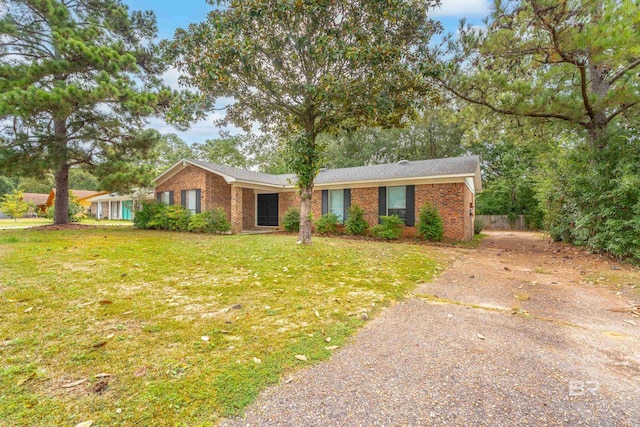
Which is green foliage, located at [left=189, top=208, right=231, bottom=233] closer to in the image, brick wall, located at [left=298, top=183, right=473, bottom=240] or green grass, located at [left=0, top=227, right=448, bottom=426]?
green grass, located at [left=0, top=227, right=448, bottom=426]

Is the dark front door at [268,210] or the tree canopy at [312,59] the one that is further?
the dark front door at [268,210]

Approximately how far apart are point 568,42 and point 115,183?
15.1m

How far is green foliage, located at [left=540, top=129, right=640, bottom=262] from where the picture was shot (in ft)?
22.5

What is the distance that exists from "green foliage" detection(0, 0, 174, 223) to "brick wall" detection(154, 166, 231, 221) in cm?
246

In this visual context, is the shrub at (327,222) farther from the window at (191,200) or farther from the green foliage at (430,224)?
the window at (191,200)

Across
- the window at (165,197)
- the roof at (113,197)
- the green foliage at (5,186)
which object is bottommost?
the window at (165,197)

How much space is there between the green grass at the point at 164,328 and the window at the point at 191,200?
28.9 ft

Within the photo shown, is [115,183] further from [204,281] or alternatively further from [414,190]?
[414,190]

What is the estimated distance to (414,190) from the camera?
12.0m

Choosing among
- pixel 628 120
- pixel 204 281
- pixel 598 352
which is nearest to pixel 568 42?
pixel 628 120

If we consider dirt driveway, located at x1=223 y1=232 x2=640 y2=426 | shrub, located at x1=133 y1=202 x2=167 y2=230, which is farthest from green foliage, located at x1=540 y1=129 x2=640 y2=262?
shrub, located at x1=133 y1=202 x2=167 y2=230

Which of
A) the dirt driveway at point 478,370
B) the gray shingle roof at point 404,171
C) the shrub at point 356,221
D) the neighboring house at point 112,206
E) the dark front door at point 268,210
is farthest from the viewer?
the neighboring house at point 112,206

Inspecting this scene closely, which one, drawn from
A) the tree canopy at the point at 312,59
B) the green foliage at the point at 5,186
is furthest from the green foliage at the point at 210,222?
the green foliage at the point at 5,186

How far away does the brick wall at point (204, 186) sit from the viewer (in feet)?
46.7
